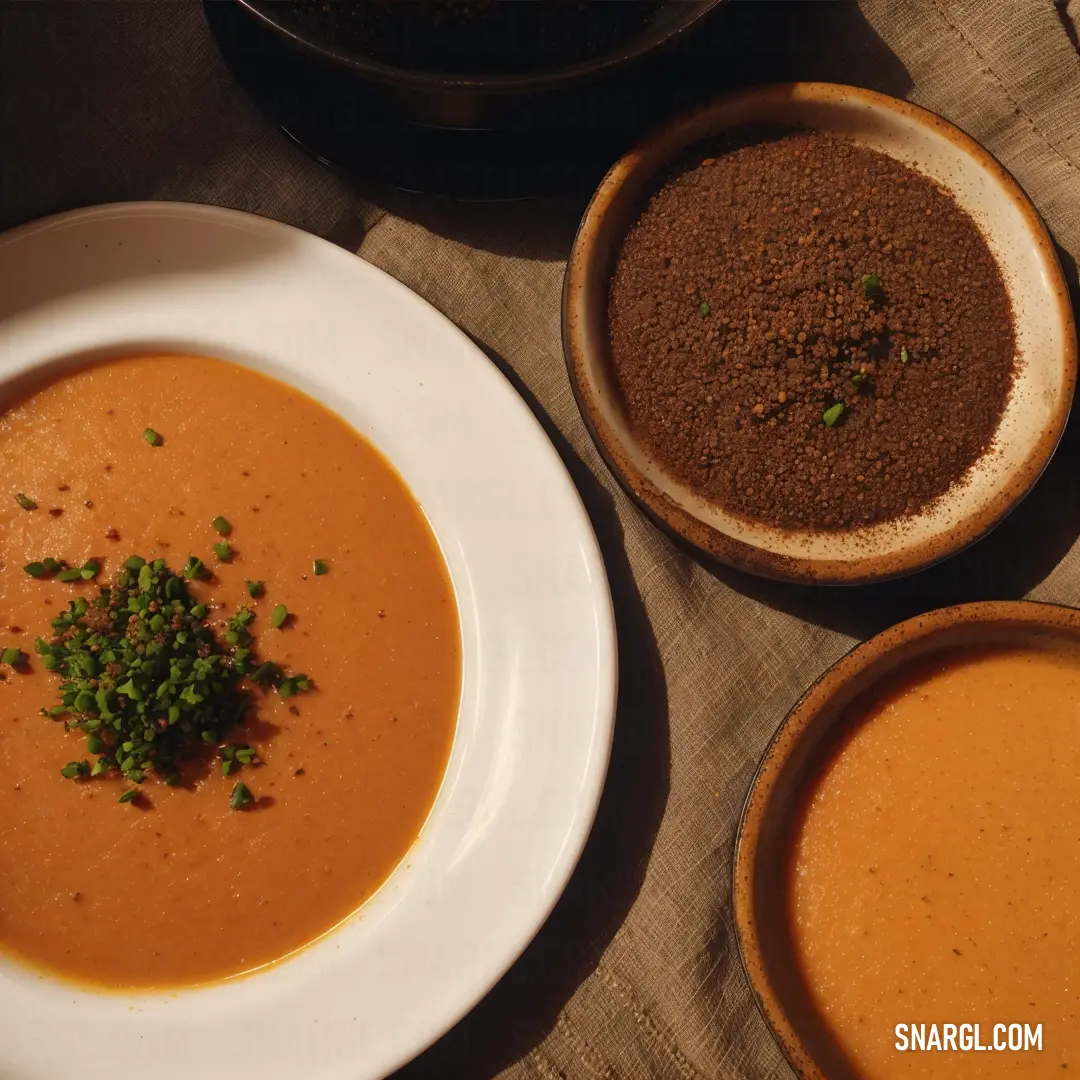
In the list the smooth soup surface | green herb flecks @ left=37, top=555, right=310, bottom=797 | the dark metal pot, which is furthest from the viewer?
the smooth soup surface

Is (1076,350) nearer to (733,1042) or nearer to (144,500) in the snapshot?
(733,1042)

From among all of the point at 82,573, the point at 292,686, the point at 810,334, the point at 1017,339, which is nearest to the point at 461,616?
the point at 292,686

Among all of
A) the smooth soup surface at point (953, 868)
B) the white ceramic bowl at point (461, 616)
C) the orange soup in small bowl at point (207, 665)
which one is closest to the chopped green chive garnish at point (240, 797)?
the orange soup in small bowl at point (207, 665)

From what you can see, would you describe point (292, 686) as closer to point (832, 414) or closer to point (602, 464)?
point (602, 464)

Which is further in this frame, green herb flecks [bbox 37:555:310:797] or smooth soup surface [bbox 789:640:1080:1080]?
smooth soup surface [bbox 789:640:1080:1080]

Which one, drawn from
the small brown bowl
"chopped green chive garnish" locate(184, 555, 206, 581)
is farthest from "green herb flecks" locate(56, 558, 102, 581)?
the small brown bowl

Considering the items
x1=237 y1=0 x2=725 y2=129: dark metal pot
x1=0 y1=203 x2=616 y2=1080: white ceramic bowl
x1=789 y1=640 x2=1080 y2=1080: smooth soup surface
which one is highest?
x1=237 y1=0 x2=725 y2=129: dark metal pot

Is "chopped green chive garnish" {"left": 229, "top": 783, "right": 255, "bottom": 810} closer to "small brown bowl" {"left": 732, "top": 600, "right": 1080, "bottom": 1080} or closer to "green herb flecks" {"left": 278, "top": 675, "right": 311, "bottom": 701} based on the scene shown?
"green herb flecks" {"left": 278, "top": 675, "right": 311, "bottom": 701}
